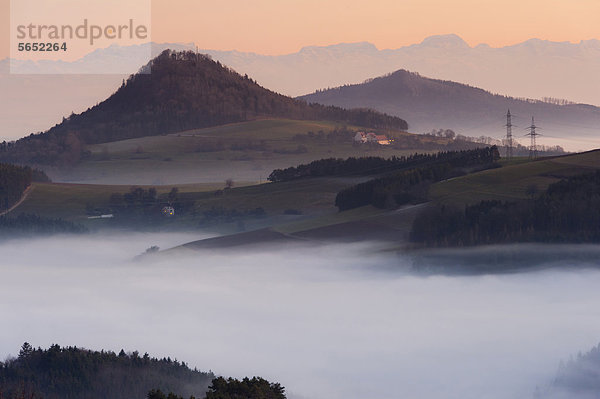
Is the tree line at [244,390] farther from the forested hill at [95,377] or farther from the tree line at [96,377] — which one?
the forested hill at [95,377]

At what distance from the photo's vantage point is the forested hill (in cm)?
17325

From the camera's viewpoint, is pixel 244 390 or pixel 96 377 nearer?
pixel 244 390

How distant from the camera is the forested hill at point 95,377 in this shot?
17325cm

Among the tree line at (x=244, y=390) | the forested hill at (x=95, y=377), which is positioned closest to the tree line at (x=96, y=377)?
the forested hill at (x=95, y=377)

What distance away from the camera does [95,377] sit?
182 m

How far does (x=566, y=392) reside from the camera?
643ft

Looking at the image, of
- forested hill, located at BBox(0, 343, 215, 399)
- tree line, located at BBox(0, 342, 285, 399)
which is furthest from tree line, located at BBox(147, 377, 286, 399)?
forested hill, located at BBox(0, 343, 215, 399)

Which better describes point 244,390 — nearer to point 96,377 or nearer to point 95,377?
point 95,377

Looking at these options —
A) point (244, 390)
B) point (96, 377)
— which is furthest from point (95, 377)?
point (244, 390)

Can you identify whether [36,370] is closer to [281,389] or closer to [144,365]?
[144,365]

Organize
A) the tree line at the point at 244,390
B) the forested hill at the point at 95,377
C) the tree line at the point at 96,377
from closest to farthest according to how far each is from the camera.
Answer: the tree line at the point at 244,390 → the tree line at the point at 96,377 → the forested hill at the point at 95,377

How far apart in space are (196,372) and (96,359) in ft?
60.2

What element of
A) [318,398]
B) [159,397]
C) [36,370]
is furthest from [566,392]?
[159,397]

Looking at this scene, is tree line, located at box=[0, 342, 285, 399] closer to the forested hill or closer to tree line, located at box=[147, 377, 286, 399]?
the forested hill
